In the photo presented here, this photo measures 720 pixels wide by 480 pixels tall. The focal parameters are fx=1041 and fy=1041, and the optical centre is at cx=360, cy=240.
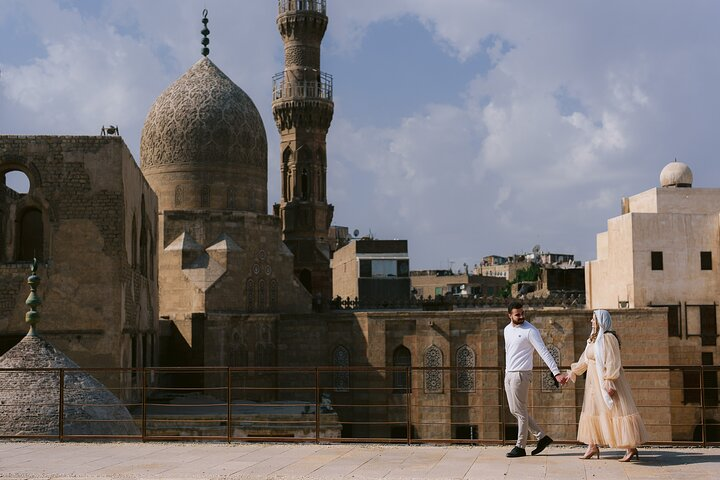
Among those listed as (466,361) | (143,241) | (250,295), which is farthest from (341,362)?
(143,241)

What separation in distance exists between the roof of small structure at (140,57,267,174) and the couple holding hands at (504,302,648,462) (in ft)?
78.8

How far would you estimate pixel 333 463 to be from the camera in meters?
9.45

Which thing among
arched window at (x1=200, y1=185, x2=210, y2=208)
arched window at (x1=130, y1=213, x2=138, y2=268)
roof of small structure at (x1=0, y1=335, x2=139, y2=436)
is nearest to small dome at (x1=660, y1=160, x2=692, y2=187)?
arched window at (x1=200, y1=185, x2=210, y2=208)

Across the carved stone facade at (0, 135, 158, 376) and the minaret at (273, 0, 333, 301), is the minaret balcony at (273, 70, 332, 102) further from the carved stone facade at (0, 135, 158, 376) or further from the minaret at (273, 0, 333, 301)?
the carved stone facade at (0, 135, 158, 376)

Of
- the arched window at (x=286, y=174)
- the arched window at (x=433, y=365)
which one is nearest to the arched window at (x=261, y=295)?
the arched window at (x=433, y=365)

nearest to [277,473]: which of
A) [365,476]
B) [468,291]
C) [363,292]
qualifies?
[365,476]

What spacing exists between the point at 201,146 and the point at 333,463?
953 inches

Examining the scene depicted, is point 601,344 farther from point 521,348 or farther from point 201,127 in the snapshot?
point 201,127

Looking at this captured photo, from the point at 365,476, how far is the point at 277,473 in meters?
0.81

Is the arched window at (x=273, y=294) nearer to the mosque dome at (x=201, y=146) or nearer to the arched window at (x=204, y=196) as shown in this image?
the mosque dome at (x=201, y=146)

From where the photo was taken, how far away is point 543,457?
9656 mm

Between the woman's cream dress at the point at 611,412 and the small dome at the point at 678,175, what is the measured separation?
2603 centimetres

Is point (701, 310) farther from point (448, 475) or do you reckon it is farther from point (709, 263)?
point (448, 475)

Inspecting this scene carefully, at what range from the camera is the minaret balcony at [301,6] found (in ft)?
143
